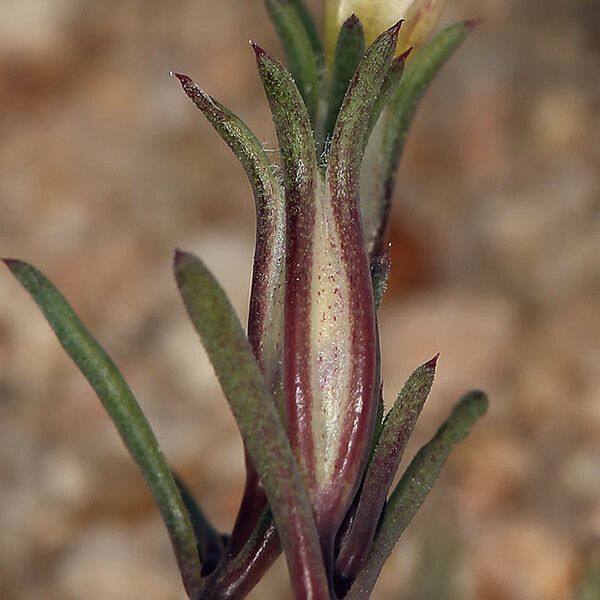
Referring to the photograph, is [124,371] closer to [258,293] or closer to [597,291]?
[597,291]

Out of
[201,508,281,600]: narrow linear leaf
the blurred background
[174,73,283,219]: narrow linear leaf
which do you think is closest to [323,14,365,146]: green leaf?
[174,73,283,219]: narrow linear leaf

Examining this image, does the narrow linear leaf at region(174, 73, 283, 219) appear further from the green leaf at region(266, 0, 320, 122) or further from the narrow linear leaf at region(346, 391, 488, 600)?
the narrow linear leaf at region(346, 391, 488, 600)

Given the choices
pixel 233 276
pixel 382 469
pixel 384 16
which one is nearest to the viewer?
pixel 382 469

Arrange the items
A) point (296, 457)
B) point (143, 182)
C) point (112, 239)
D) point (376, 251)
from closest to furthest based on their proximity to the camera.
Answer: point (296, 457) → point (376, 251) → point (112, 239) → point (143, 182)

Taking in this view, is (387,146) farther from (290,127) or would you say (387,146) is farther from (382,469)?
(382,469)

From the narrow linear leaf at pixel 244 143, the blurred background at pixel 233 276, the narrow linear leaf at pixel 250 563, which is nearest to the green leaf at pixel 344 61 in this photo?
the narrow linear leaf at pixel 244 143

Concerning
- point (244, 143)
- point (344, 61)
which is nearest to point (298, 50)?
point (344, 61)

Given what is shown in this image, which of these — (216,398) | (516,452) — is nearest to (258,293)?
(516,452)

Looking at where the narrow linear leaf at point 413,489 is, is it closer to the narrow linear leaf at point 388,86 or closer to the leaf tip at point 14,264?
the narrow linear leaf at point 388,86
